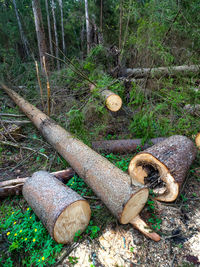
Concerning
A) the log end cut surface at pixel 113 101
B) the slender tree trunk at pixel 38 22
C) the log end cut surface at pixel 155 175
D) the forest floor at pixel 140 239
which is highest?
the slender tree trunk at pixel 38 22

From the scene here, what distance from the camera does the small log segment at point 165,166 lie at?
2500 millimetres

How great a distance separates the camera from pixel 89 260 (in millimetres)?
1921

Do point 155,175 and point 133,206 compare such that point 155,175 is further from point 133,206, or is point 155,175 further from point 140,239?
point 140,239

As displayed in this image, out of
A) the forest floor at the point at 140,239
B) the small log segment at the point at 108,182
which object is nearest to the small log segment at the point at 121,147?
the small log segment at the point at 108,182

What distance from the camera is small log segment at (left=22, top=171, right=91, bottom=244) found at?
1.98 metres

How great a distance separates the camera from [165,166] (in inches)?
98.4

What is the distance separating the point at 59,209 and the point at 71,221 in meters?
0.24

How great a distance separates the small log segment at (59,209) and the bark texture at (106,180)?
0.34m

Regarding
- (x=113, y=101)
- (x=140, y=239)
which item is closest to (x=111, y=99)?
(x=113, y=101)

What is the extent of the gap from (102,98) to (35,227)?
108 inches

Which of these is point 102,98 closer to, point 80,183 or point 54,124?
point 54,124

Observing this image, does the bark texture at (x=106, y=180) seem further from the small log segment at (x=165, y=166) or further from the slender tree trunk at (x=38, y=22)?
the slender tree trunk at (x=38, y=22)

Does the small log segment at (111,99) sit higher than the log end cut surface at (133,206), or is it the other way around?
the small log segment at (111,99)

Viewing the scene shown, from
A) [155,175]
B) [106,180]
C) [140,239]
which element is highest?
[106,180]
